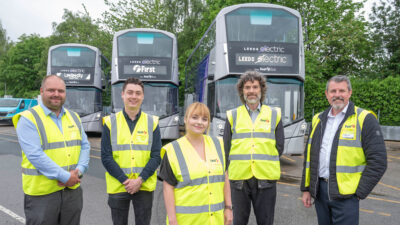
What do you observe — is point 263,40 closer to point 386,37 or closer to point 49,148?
point 49,148

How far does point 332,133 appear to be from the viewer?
8.99ft

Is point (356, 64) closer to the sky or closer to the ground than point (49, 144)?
closer to the sky

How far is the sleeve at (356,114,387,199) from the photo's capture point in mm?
2455

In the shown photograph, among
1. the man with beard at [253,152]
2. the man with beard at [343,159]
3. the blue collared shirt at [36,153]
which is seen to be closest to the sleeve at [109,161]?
the blue collared shirt at [36,153]

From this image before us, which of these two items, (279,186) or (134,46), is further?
(134,46)

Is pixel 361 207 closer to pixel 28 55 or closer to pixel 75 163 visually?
pixel 75 163

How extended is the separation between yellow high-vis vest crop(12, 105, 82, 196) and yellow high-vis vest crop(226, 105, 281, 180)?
1.59 meters

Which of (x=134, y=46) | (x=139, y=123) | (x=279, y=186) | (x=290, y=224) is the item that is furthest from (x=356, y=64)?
(x=139, y=123)

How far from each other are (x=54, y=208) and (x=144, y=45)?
9.20 m

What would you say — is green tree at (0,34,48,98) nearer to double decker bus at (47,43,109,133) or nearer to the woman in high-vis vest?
double decker bus at (47,43,109,133)

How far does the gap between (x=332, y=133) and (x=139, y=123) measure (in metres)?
1.86

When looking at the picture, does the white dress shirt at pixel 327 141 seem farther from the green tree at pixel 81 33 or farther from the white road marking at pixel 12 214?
the green tree at pixel 81 33

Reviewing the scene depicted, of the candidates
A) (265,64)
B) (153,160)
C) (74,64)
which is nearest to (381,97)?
(265,64)

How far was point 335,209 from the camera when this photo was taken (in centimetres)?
265
